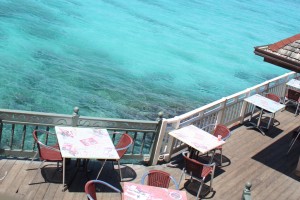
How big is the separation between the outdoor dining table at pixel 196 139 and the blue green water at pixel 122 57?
7.88 meters

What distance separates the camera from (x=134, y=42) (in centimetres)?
3059

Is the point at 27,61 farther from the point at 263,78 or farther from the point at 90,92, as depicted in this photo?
the point at 263,78

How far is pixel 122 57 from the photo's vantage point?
26.4m

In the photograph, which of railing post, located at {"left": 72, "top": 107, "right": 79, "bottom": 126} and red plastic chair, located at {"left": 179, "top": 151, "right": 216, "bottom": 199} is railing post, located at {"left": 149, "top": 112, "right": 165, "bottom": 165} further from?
railing post, located at {"left": 72, "top": 107, "right": 79, "bottom": 126}

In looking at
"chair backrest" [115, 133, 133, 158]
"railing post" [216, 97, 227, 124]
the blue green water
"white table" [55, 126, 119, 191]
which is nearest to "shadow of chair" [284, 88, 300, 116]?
"railing post" [216, 97, 227, 124]

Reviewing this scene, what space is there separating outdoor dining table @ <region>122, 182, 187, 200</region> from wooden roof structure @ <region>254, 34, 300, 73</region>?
12.2 feet

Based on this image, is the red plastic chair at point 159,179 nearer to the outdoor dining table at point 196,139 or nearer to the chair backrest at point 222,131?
the outdoor dining table at point 196,139

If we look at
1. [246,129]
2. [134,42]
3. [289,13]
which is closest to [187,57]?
[134,42]

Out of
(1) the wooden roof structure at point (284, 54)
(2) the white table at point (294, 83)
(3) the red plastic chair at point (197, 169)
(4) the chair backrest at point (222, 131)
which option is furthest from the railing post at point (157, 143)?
(2) the white table at point (294, 83)

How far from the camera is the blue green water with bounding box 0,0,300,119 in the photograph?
1798cm

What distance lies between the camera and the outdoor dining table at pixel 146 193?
580 cm

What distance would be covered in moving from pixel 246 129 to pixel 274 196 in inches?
135

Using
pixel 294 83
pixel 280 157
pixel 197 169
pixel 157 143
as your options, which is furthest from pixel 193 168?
pixel 294 83

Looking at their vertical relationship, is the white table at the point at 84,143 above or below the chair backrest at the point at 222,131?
above
